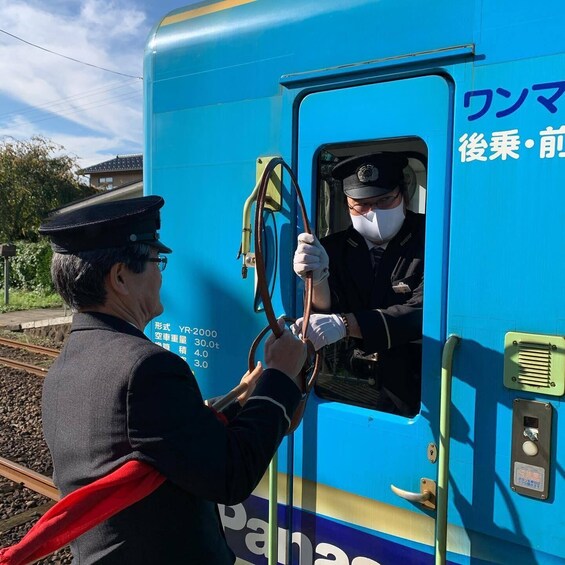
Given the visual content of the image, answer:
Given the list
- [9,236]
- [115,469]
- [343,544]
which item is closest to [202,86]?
[115,469]

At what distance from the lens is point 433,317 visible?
167 centimetres

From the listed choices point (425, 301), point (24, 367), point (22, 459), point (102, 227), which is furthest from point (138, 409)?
point (24, 367)

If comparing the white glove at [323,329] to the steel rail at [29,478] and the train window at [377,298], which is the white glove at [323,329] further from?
the steel rail at [29,478]

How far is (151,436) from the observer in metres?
1.19

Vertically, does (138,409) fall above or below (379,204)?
below

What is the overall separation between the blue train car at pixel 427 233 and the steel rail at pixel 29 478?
243 centimetres

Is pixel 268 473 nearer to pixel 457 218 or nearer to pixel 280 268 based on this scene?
pixel 280 268

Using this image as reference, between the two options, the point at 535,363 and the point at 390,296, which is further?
the point at 390,296

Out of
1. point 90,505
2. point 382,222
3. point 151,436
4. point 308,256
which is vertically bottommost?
point 90,505

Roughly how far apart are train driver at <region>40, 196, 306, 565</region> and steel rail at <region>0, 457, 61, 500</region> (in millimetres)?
2952

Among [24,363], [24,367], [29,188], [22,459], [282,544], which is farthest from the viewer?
[29,188]

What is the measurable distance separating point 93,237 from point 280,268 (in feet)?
2.50

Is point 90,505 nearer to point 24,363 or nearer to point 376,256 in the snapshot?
point 376,256

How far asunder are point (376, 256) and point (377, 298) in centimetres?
16
